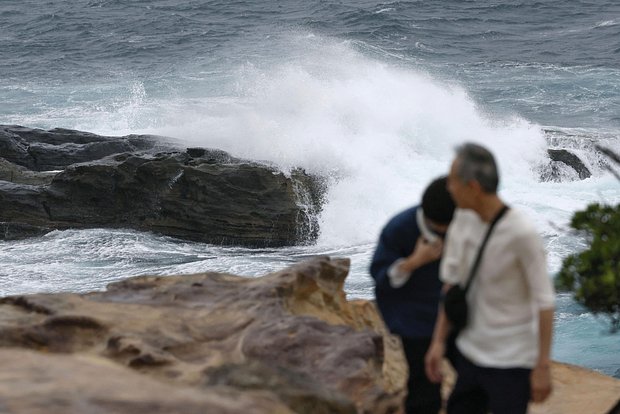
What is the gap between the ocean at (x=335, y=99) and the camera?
504 inches

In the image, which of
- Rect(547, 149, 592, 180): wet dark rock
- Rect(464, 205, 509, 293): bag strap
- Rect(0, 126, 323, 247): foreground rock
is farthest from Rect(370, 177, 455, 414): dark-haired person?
Rect(547, 149, 592, 180): wet dark rock

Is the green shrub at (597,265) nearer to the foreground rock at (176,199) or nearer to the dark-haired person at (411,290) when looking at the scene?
the dark-haired person at (411,290)

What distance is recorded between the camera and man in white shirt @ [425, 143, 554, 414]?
10.7ft

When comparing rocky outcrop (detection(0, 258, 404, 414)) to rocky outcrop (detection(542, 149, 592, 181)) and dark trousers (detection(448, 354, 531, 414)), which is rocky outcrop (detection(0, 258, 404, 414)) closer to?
dark trousers (detection(448, 354, 531, 414))

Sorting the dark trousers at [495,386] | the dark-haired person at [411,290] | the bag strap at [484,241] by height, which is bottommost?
the dark trousers at [495,386]

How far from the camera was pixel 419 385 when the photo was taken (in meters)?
4.00

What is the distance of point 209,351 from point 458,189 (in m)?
1.65

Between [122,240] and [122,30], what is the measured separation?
82.1ft

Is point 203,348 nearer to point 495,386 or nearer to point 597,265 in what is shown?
point 495,386

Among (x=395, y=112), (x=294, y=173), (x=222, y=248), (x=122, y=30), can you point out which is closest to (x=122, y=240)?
(x=222, y=248)

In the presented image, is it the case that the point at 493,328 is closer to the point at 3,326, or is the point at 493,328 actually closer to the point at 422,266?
the point at 422,266

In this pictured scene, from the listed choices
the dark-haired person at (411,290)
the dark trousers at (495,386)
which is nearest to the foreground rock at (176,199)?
the dark-haired person at (411,290)

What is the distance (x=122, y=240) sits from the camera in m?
13.2

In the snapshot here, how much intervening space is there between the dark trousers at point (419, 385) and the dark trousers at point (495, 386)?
267mm
